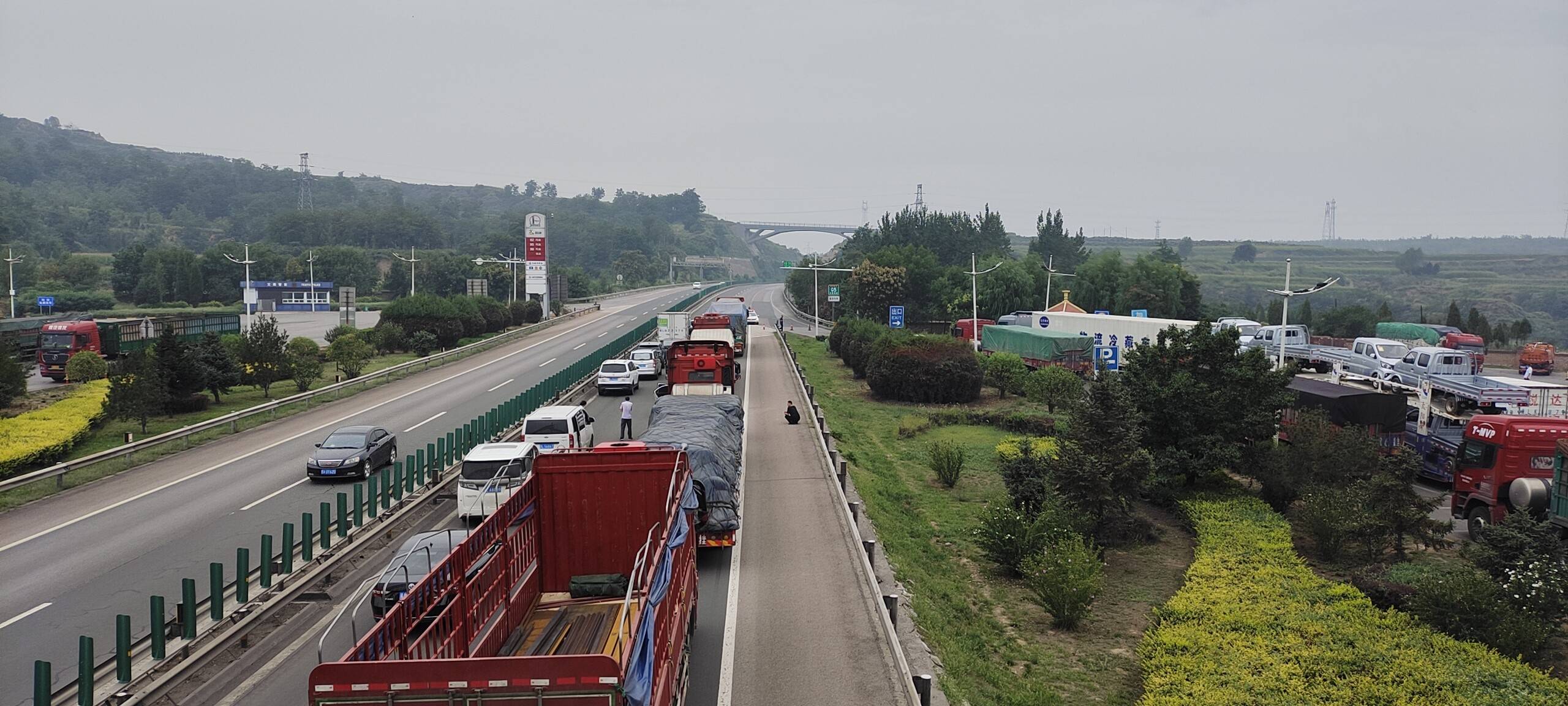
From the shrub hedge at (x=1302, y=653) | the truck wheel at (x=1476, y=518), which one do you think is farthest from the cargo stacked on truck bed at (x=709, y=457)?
the truck wheel at (x=1476, y=518)

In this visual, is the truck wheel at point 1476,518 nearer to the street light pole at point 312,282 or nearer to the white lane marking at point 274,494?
the white lane marking at point 274,494

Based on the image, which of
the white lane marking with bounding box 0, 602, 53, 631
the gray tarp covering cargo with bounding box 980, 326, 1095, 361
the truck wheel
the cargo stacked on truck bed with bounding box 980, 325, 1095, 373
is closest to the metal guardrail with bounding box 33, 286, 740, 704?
the white lane marking with bounding box 0, 602, 53, 631

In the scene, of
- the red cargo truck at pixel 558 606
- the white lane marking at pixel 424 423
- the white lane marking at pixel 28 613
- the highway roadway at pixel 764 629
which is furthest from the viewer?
the white lane marking at pixel 424 423

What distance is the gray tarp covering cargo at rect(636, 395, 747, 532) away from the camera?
1761 cm

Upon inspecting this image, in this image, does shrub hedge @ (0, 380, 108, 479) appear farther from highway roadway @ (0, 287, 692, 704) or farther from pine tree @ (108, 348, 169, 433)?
highway roadway @ (0, 287, 692, 704)

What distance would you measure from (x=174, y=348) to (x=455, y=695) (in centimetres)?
3407

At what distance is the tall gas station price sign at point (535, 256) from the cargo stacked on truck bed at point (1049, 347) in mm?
38324

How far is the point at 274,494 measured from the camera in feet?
74.9

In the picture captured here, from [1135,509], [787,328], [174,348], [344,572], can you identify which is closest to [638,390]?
[174,348]

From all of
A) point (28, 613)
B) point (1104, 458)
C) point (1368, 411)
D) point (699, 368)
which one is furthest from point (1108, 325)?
point (28, 613)

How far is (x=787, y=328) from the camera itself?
97.6 meters

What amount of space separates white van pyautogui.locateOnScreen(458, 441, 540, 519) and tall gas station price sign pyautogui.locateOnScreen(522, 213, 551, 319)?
187 feet

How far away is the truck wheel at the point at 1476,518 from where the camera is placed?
73.0 feet

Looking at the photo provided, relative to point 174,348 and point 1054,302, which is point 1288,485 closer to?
point 174,348
